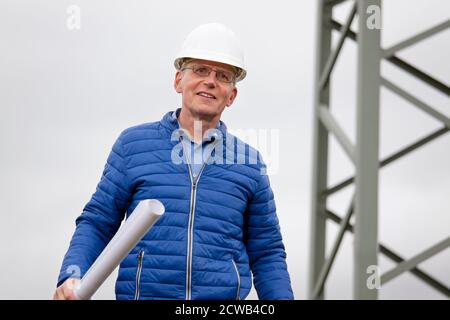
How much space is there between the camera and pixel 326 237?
4875 millimetres

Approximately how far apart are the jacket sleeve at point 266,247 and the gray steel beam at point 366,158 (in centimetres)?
88

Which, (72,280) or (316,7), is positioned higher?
(316,7)

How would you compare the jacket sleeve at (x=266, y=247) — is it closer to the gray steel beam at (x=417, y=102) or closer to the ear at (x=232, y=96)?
the ear at (x=232, y=96)

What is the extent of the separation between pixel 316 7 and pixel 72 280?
2.62 m

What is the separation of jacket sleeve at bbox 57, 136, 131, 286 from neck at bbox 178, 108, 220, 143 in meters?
0.25

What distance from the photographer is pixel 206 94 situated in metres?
2.92

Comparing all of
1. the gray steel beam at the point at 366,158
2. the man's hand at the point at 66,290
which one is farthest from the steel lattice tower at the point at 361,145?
the man's hand at the point at 66,290

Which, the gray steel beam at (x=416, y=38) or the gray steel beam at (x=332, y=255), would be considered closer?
the gray steel beam at (x=416, y=38)

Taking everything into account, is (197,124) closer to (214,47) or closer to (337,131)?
(214,47)

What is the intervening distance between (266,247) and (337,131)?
1534 millimetres

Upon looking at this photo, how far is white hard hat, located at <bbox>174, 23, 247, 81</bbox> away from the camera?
2969 millimetres

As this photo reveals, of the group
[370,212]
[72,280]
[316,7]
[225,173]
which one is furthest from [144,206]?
[316,7]

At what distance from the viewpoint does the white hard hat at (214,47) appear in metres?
2.97
